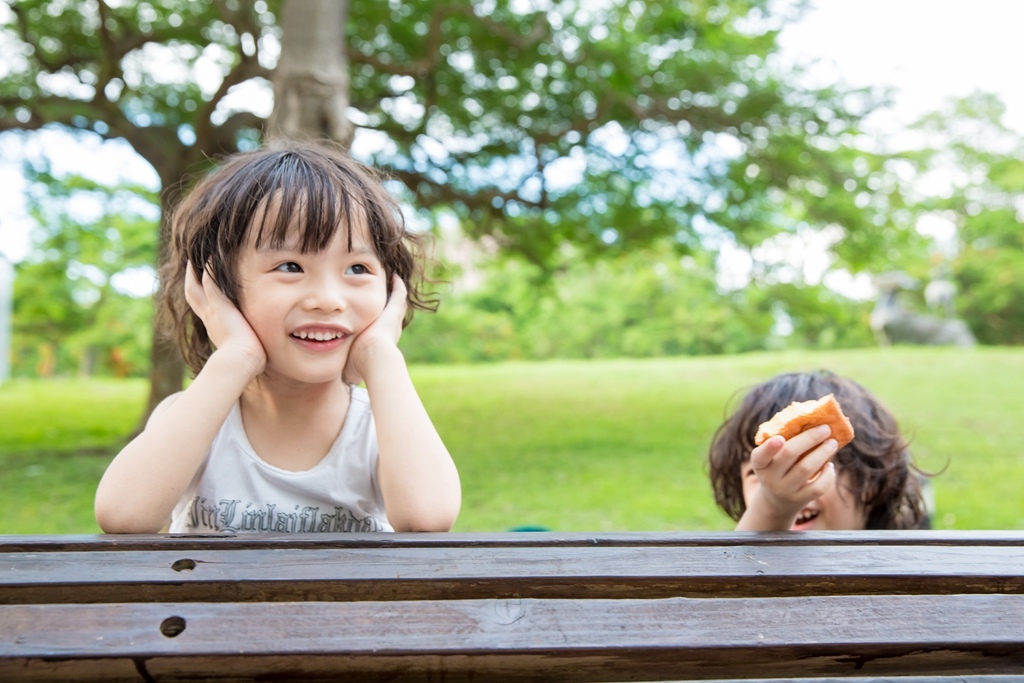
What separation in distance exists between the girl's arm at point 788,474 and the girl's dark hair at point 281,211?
0.81 metres

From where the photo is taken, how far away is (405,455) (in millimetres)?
1427

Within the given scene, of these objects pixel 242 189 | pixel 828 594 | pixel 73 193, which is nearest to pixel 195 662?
pixel 828 594

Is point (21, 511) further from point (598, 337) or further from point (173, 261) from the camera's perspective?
point (598, 337)

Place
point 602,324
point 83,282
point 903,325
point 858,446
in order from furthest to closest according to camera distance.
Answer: point 602,324 < point 903,325 < point 83,282 < point 858,446

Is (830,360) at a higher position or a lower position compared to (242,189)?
lower

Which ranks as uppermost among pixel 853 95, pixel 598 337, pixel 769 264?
pixel 853 95

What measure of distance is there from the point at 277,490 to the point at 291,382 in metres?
0.21

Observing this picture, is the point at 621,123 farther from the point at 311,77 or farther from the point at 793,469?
the point at 793,469

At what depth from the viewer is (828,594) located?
1.08 meters

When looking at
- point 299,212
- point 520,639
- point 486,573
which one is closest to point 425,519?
point 486,573

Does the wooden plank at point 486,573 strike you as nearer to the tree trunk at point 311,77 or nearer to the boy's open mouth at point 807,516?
the boy's open mouth at point 807,516

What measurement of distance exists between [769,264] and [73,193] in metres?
6.19

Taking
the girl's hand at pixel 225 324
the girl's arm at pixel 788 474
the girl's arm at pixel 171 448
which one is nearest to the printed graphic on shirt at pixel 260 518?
the girl's arm at pixel 171 448

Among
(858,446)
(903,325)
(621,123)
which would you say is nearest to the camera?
(858,446)
